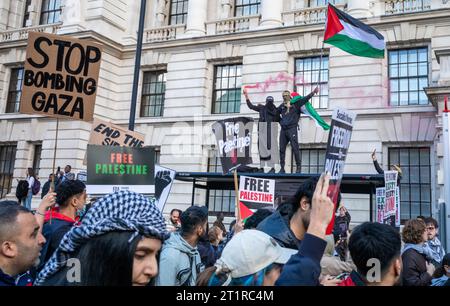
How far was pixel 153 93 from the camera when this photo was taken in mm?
20984

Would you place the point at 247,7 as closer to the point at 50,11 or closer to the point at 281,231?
the point at 50,11

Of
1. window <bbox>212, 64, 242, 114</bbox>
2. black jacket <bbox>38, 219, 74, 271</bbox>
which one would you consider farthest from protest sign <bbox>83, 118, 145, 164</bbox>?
window <bbox>212, 64, 242, 114</bbox>

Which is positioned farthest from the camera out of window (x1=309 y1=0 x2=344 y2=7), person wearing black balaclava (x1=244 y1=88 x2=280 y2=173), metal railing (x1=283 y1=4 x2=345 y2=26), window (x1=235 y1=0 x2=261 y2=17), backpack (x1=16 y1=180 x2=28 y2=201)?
window (x1=235 y1=0 x2=261 y2=17)

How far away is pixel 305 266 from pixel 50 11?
2506 cm

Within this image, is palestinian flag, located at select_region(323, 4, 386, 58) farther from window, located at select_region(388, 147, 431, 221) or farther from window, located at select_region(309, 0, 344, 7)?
window, located at select_region(309, 0, 344, 7)

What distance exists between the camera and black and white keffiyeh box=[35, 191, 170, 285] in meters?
1.87

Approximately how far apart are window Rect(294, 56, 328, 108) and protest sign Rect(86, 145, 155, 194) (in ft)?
37.7

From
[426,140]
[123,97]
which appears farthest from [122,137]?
[123,97]

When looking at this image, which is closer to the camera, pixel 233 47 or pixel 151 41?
pixel 233 47

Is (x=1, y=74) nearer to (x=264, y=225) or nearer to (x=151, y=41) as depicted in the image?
(x=151, y=41)

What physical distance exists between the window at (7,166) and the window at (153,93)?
731 cm

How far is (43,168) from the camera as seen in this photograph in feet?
66.9

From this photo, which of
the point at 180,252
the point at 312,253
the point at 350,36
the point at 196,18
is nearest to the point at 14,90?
the point at 196,18
